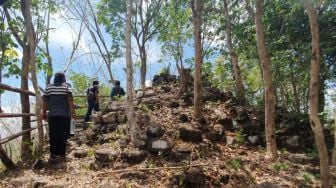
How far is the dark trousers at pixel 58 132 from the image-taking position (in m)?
6.91

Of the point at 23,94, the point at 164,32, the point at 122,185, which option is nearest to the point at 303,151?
the point at 122,185

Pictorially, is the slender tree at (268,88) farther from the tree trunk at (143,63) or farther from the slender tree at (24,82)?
the tree trunk at (143,63)

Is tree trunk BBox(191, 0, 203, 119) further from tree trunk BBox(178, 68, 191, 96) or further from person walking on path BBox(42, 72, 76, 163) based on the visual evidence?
person walking on path BBox(42, 72, 76, 163)

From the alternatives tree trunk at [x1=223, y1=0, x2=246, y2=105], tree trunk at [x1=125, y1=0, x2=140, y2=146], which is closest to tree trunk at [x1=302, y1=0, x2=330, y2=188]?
tree trunk at [x1=125, y1=0, x2=140, y2=146]

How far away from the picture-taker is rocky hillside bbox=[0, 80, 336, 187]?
603 cm

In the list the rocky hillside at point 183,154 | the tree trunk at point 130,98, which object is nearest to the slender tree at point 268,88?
the rocky hillside at point 183,154

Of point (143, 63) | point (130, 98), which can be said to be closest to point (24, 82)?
point (130, 98)

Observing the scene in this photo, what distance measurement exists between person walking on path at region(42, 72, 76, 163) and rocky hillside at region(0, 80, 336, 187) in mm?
365

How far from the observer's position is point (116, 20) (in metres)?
17.4

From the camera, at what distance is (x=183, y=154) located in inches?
271

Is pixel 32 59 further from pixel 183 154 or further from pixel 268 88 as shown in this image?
pixel 268 88

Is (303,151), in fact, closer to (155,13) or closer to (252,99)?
(252,99)

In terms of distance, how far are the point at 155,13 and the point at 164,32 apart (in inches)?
43.8

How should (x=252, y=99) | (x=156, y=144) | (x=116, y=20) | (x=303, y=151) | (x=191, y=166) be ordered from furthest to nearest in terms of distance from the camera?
(x=116, y=20), (x=252, y=99), (x=303, y=151), (x=156, y=144), (x=191, y=166)
